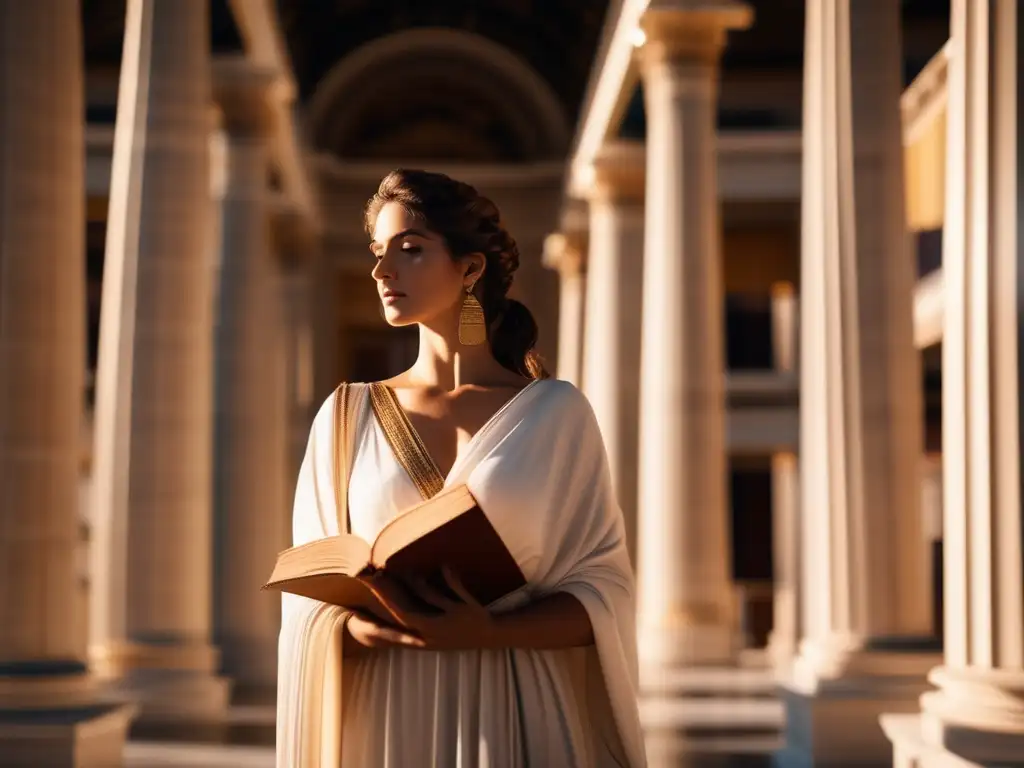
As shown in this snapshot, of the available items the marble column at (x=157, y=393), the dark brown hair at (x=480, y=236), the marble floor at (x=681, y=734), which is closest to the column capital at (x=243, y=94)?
the marble column at (x=157, y=393)

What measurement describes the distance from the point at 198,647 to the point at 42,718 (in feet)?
28.5

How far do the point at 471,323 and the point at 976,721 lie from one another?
23.0 feet

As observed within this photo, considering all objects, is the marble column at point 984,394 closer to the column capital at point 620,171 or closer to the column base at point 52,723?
the column base at point 52,723

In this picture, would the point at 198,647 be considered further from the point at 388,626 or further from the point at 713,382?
the point at 388,626

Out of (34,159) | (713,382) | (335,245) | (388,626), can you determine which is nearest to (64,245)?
(34,159)

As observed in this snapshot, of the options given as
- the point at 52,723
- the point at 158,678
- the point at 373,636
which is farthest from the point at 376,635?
the point at 158,678

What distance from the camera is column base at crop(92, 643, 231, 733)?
79.2 ft

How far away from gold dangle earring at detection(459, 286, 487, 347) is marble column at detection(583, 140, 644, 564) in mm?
31027

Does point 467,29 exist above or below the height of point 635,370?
above

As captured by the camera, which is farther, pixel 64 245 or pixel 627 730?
pixel 64 245

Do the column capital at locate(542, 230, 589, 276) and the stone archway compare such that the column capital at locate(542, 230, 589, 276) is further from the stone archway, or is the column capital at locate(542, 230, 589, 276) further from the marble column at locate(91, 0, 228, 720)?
the marble column at locate(91, 0, 228, 720)

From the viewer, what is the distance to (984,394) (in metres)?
11.2

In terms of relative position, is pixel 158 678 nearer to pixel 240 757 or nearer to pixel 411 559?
pixel 240 757

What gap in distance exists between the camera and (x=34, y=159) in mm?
16531
